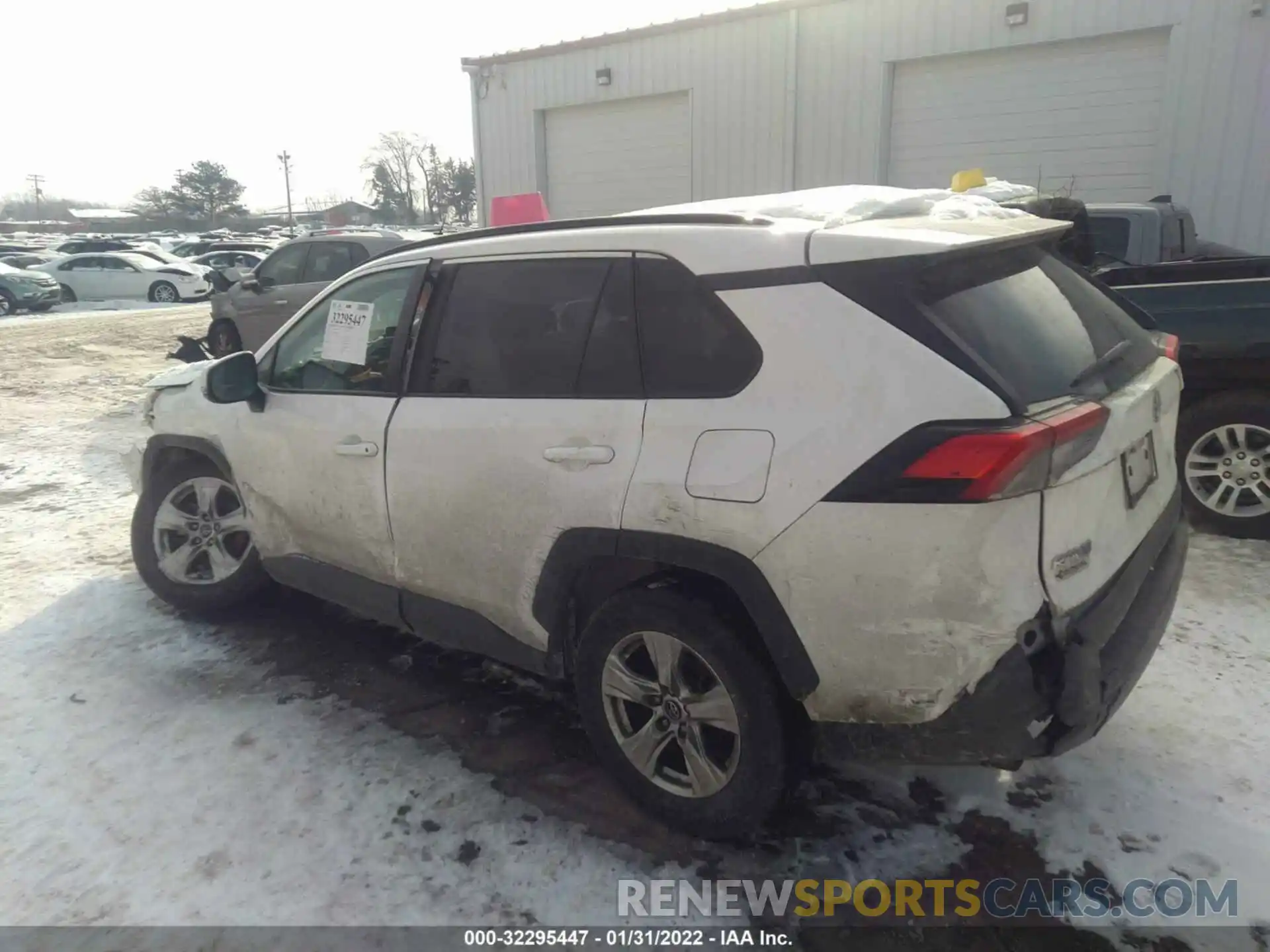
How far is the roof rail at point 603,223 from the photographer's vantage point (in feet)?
8.80

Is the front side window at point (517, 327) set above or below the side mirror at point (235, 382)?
above

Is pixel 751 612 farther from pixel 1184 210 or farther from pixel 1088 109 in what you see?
pixel 1088 109

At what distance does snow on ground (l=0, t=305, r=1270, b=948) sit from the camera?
2.53m

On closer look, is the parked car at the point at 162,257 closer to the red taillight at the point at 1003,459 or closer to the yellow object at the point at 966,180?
the yellow object at the point at 966,180

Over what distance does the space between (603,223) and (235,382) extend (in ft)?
6.14

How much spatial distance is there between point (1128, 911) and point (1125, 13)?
36.4ft

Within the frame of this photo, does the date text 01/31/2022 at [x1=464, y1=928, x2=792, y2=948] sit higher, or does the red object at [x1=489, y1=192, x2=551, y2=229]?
the red object at [x1=489, y1=192, x2=551, y2=229]

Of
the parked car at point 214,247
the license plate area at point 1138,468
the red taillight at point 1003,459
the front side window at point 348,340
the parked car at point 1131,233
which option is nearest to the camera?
the red taillight at point 1003,459

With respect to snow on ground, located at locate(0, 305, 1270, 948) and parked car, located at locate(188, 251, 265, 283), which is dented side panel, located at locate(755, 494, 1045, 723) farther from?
parked car, located at locate(188, 251, 265, 283)

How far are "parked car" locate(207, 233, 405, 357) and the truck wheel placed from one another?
29.3ft

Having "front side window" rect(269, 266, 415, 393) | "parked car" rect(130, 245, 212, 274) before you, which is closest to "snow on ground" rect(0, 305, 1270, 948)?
"front side window" rect(269, 266, 415, 393)

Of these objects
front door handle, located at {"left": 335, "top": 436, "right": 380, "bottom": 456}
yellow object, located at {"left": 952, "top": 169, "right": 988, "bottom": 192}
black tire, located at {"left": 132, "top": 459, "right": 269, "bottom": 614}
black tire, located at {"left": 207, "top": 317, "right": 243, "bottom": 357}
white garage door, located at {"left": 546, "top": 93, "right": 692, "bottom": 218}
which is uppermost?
white garage door, located at {"left": 546, "top": 93, "right": 692, "bottom": 218}

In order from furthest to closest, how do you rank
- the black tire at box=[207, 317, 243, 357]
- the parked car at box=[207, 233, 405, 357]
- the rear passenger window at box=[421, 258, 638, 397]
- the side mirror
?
the black tire at box=[207, 317, 243, 357], the parked car at box=[207, 233, 405, 357], the side mirror, the rear passenger window at box=[421, 258, 638, 397]

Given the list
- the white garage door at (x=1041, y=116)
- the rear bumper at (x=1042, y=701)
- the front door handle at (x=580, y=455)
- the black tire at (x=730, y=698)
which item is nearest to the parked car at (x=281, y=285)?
the white garage door at (x=1041, y=116)
